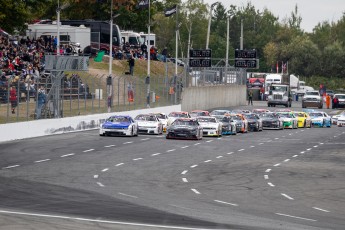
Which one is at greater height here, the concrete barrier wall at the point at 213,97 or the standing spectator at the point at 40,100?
the standing spectator at the point at 40,100

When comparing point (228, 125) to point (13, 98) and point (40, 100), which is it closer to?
point (40, 100)

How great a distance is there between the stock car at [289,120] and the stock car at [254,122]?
192 inches

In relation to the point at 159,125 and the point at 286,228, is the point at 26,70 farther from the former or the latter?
the point at 286,228

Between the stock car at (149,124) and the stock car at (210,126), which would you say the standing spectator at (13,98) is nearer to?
the stock car at (149,124)

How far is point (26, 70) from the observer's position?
60.9 meters

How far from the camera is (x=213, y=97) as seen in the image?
103 meters

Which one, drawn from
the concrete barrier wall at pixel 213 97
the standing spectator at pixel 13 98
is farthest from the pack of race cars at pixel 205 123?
the concrete barrier wall at pixel 213 97

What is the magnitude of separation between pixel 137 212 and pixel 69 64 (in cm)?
3404

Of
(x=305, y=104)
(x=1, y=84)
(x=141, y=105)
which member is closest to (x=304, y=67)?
(x=305, y=104)

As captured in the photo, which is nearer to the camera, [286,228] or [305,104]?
[286,228]

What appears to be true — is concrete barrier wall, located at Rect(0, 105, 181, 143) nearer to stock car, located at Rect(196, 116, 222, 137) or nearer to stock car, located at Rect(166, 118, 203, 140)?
stock car, located at Rect(166, 118, 203, 140)

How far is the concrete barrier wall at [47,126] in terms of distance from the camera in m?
49.7

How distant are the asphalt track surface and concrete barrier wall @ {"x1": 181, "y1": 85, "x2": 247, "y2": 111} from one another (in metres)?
36.4

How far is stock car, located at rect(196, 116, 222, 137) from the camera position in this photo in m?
60.1
